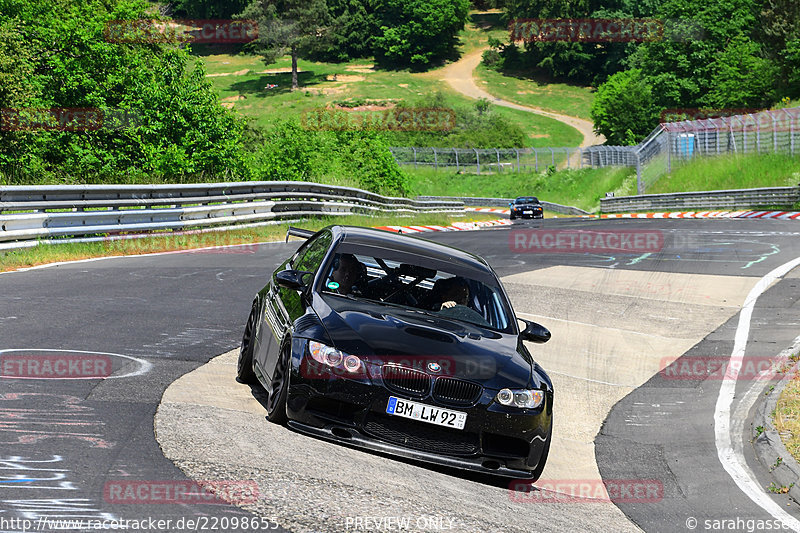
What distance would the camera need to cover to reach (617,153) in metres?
71.0

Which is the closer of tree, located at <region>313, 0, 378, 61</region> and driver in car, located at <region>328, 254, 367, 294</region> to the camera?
driver in car, located at <region>328, 254, 367, 294</region>

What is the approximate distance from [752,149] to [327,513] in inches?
2011

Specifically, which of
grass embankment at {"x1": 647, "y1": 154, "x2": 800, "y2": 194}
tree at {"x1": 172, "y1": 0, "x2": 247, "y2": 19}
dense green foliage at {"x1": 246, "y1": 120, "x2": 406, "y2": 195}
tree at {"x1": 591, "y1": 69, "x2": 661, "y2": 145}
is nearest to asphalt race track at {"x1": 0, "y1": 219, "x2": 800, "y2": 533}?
dense green foliage at {"x1": 246, "y1": 120, "x2": 406, "y2": 195}

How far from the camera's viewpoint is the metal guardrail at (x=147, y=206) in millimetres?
15930

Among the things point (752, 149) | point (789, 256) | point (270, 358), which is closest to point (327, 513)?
point (270, 358)

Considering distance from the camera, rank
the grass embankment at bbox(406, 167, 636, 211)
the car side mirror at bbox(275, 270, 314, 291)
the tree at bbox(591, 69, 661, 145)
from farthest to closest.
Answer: the tree at bbox(591, 69, 661, 145), the grass embankment at bbox(406, 167, 636, 211), the car side mirror at bbox(275, 270, 314, 291)

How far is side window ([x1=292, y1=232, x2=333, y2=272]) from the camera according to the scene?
7.84 metres

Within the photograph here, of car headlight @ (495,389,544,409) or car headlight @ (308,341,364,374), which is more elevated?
car headlight @ (308,341,364,374)

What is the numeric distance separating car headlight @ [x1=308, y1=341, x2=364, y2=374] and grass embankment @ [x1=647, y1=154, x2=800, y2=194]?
45.1 m

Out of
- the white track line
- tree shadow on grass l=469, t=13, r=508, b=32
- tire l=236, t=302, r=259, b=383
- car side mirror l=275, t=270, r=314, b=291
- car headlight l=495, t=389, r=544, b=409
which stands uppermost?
tree shadow on grass l=469, t=13, r=508, b=32

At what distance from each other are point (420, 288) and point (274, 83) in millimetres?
134298

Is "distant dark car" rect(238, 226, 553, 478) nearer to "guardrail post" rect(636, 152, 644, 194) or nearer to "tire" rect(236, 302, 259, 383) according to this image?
"tire" rect(236, 302, 259, 383)

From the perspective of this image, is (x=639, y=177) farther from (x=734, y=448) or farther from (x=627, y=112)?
(x=734, y=448)

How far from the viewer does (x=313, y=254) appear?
8.18m
